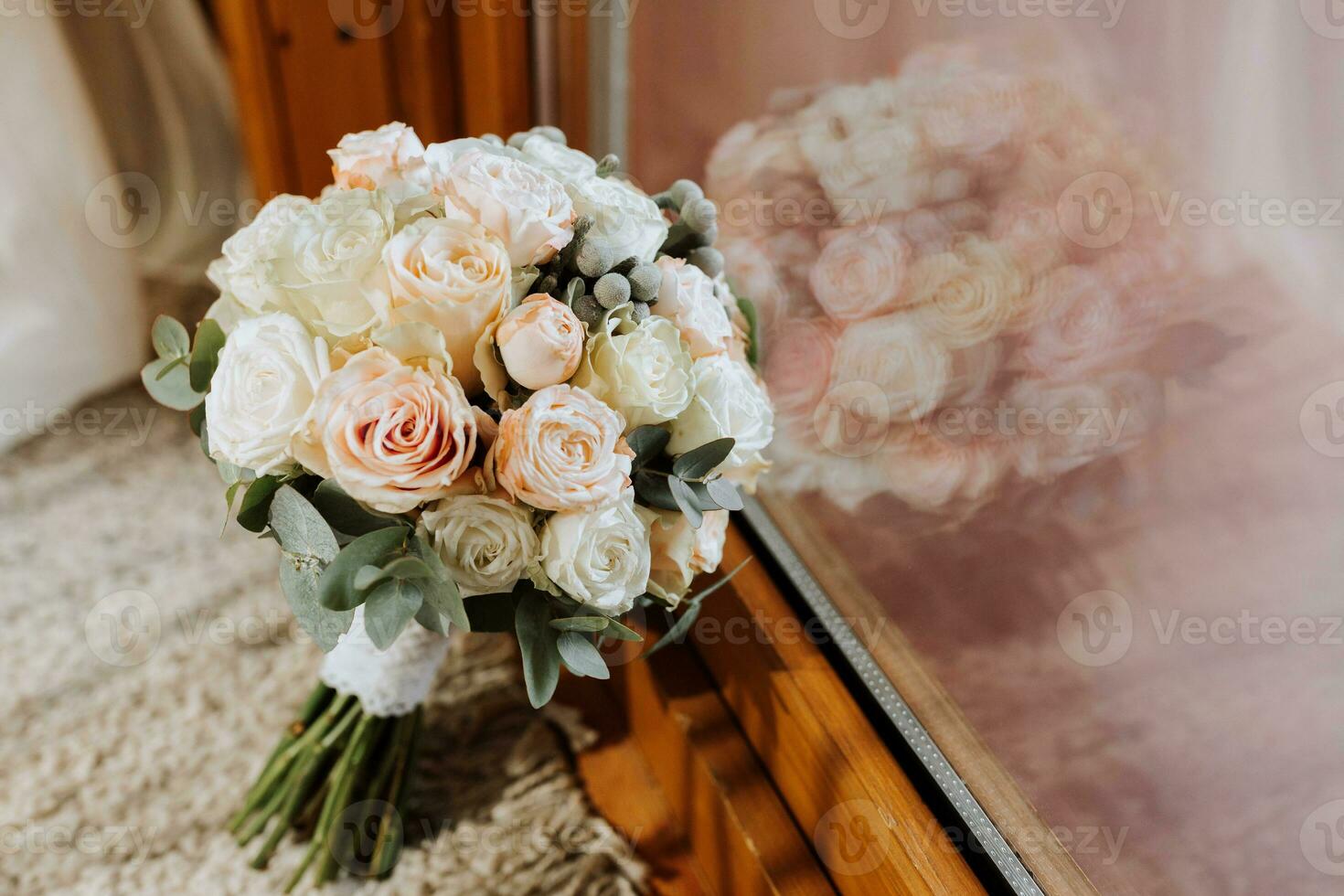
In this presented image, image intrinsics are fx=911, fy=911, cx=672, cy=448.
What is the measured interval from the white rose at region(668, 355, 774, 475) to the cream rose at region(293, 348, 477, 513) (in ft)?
0.47

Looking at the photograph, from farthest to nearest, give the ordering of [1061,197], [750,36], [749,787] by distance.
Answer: [750,36] → [749,787] → [1061,197]

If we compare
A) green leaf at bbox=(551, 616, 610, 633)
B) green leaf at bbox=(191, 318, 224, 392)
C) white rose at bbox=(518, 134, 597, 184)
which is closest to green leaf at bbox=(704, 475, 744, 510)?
green leaf at bbox=(551, 616, 610, 633)

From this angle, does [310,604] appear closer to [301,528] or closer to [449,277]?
[301,528]

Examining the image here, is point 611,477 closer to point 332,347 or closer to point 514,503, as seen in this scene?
point 514,503

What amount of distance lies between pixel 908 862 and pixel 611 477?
33cm

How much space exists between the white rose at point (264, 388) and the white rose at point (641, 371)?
15 cm

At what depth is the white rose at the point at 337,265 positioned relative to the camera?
1.71 ft

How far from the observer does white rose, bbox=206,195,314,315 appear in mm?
535

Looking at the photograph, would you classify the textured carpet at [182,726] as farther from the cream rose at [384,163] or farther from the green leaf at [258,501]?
the cream rose at [384,163]

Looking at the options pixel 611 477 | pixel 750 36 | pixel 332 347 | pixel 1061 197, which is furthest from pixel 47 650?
pixel 1061 197

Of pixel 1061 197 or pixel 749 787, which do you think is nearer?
pixel 1061 197

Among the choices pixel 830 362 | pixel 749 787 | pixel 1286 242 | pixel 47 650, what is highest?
pixel 1286 242

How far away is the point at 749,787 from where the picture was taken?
29.4 inches

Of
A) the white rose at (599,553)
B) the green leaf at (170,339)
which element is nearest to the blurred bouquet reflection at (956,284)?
the white rose at (599,553)
